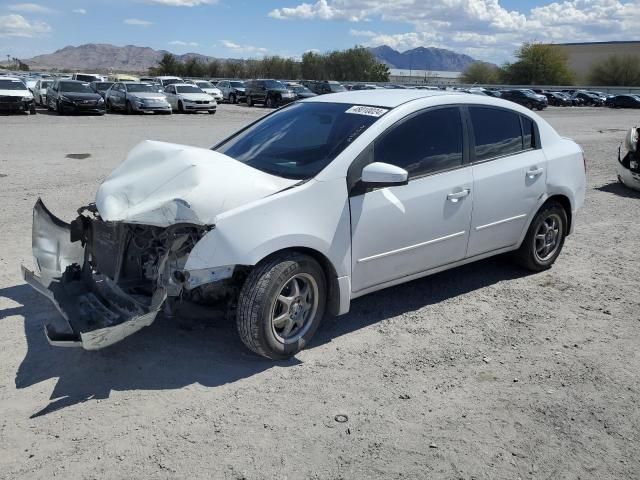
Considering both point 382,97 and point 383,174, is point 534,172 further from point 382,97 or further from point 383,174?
point 383,174

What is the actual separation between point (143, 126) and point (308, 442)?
20.2m

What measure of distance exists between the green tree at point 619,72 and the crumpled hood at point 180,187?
9640 centimetres

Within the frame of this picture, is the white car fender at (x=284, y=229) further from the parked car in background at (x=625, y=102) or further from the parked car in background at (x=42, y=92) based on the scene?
the parked car in background at (x=625, y=102)

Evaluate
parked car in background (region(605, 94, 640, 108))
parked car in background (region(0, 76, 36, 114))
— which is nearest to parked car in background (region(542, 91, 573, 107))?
parked car in background (region(605, 94, 640, 108))

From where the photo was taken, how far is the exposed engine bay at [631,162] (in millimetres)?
10281

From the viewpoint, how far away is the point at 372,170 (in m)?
4.04

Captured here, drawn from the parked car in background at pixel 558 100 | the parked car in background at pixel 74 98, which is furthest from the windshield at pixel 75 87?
the parked car in background at pixel 558 100

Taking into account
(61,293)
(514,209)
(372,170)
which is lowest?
(61,293)

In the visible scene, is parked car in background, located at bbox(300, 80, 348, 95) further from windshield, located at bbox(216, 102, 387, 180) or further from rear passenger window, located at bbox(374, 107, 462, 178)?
rear passenger window, located at bbox(374, 107, 462, 178)

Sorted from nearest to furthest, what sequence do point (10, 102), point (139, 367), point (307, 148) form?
1. point (139, 367)
2. point (307, 148)
3. point (10, 102)

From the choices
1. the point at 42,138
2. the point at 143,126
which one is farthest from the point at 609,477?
the point at 143,126

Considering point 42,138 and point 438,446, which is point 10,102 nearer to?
point 42,138

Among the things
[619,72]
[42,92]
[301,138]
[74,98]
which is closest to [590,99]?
[619,72]

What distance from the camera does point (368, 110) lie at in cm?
461
